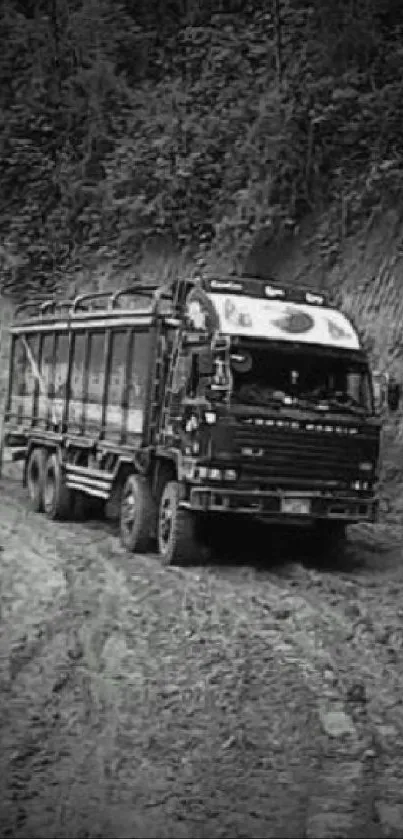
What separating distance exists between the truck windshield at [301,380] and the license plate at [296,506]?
41.6 inches

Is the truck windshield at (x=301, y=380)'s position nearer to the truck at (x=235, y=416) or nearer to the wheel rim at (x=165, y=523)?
the truck at (x=235, y=416)

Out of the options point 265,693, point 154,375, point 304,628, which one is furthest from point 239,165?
point 265,693

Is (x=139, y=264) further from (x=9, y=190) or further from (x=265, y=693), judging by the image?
(x=265, y=693)

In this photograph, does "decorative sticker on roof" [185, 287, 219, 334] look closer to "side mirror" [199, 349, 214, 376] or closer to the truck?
the truck

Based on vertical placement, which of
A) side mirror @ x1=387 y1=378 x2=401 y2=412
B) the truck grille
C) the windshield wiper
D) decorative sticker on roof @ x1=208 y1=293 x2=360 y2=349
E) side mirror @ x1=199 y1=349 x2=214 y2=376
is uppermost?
decorative sticker on roof @ x1=208 y1=293 x2=360 y2=349

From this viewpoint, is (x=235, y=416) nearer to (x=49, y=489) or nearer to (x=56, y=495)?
(x=56, y=495)

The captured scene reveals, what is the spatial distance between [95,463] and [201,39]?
16.0 meters

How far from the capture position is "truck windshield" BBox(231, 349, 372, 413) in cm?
1369

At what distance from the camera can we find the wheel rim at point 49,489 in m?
18.8

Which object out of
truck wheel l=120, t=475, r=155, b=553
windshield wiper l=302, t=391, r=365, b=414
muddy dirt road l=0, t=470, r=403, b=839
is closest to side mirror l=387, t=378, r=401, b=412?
windshield wiper l=302, t=391, r=365, b=414

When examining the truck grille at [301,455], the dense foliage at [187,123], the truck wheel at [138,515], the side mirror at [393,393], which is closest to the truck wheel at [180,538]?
the truck wheel at [138,515]

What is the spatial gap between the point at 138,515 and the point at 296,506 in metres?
2.20

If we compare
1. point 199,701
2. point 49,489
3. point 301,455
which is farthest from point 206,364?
point 49,489

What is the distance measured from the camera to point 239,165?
2369 cm
